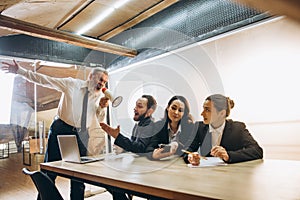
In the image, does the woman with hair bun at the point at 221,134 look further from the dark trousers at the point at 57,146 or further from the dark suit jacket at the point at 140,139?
the dark trousers at the point at 57,146

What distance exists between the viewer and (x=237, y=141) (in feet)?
6.06

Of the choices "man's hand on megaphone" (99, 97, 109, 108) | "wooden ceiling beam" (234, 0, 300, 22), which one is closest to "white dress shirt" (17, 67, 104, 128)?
"man's hand on megaphone" (99, 97, 109, 108)

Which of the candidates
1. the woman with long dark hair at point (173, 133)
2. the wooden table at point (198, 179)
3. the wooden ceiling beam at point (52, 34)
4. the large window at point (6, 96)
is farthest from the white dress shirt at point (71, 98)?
the large window at point (6, 96)

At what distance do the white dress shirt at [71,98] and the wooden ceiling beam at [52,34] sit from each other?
0.51 m

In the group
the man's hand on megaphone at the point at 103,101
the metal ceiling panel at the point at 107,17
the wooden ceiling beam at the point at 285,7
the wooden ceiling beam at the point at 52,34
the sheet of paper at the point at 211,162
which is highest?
the metal ceiling panel at the point at 107,17

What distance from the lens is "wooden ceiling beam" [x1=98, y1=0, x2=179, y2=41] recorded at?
333 centimetres

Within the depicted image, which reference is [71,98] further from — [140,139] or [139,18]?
[139,18]

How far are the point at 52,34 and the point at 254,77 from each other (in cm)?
233

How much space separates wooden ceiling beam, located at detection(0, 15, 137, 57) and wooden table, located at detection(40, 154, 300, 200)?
1763mm

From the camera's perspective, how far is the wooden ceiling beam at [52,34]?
8.80 ft

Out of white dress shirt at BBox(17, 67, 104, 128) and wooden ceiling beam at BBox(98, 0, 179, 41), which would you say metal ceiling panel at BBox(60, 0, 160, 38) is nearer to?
wooden ceiling beam at BBox(98, 0, 179, 41)

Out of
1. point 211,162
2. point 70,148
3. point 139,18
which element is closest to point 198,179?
point 211,162

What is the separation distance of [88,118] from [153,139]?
3.06 feet

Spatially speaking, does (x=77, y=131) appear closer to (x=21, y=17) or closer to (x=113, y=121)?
(x=21, y=17)
